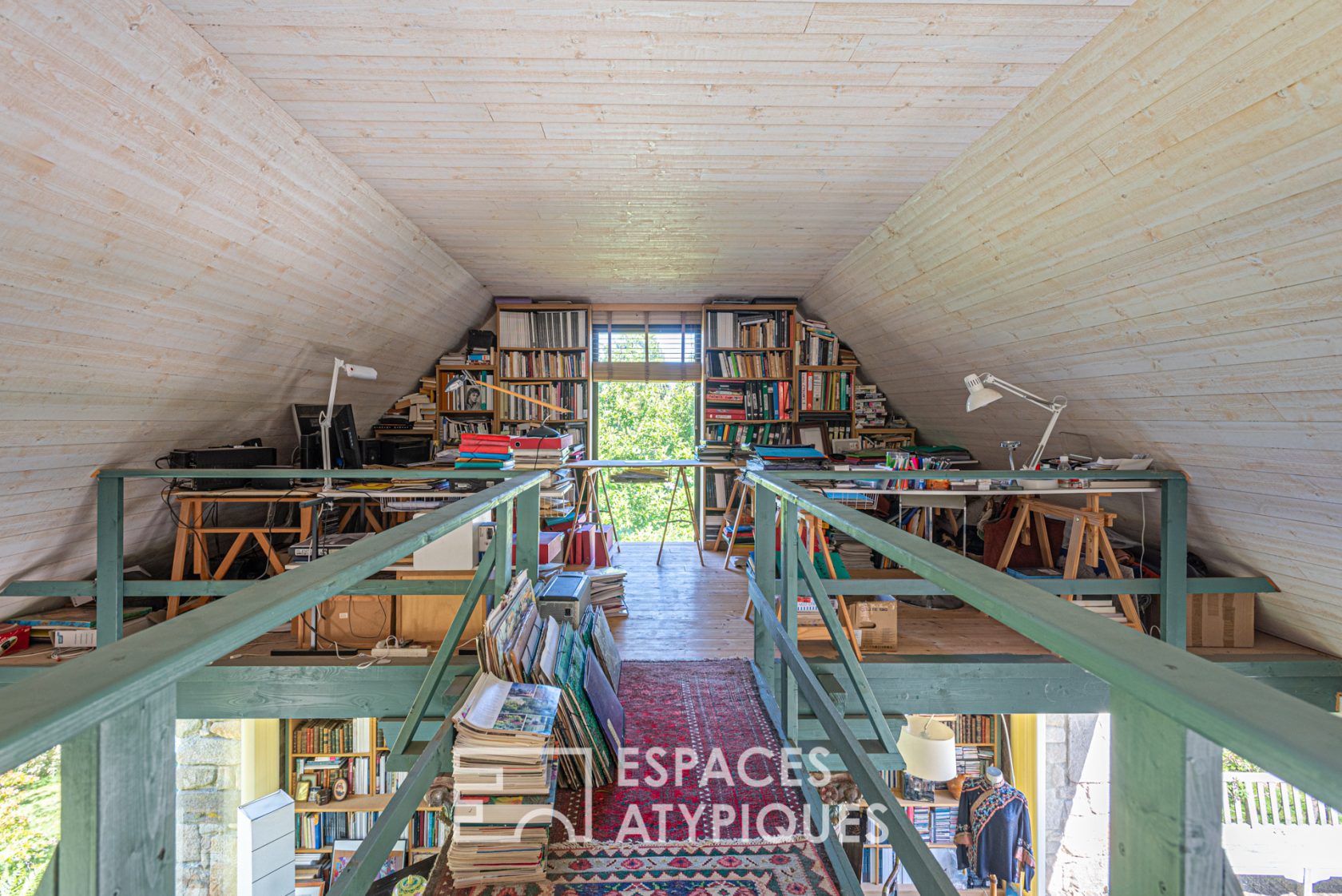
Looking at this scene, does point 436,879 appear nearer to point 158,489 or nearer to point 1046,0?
point 1046,0

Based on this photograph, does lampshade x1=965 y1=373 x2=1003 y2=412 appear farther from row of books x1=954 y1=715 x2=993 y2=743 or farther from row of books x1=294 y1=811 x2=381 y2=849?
row of books x1=294 y1=811 x2=381 y2=849

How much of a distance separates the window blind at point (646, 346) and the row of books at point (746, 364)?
232 mm

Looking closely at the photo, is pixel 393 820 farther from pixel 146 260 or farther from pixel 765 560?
pixel 146 260

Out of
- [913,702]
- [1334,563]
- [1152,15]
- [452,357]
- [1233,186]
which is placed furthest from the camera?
[452,357]

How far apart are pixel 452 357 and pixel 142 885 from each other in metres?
5.81

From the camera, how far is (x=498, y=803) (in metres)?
1.47

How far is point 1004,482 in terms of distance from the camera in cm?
383

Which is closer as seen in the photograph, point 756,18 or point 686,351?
point 756,18

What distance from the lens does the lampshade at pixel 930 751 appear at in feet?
11.4

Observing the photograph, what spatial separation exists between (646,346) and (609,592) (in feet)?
9.28

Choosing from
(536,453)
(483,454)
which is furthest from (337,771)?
(536,453)

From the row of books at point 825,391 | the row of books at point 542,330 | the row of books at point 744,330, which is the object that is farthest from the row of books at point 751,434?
the row of books at point 542,330

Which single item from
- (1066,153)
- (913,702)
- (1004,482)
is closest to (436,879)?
(913,702)

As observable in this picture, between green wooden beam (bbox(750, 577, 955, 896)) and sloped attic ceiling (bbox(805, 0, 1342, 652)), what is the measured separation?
2005 millimetres
